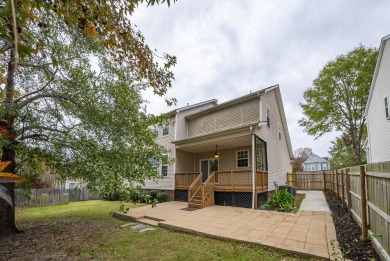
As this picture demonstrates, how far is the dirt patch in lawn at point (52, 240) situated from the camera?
5.33 metres

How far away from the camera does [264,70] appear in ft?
56.1

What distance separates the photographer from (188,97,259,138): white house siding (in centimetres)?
1284

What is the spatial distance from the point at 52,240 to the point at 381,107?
55.0 ft

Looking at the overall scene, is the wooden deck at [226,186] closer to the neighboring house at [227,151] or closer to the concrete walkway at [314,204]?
the neighboring house at [227,151]

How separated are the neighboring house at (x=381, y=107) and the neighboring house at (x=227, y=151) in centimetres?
554

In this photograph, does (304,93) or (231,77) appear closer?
(231,77)

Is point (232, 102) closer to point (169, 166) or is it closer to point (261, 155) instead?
point (261, 155)

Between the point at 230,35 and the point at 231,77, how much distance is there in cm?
771

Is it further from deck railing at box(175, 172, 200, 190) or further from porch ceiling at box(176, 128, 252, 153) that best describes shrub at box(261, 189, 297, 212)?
deck railing at box(175, 172, 200, 190)

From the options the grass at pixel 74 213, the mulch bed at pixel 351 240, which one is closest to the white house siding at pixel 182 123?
the grass at pixel 74 213

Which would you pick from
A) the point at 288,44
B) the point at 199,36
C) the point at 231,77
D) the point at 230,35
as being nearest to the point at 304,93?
the point at 231,77

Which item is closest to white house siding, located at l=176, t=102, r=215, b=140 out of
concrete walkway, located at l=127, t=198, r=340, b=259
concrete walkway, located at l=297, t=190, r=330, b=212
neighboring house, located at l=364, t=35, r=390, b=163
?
concrete walkway, located at l=127, t=198, r=340, b=259

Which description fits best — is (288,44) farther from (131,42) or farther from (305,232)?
(131,42)

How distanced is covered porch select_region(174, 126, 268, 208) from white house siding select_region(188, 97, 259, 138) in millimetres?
1392
